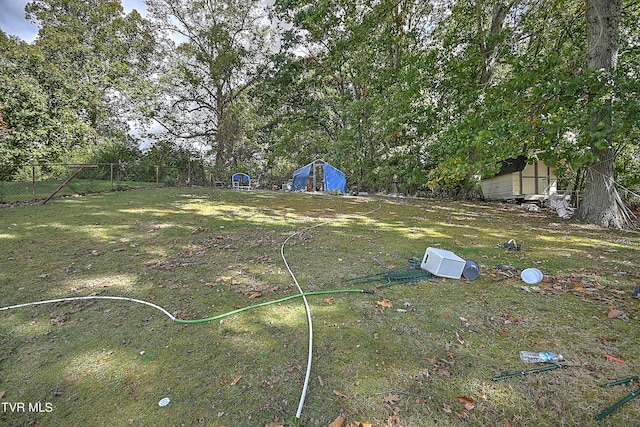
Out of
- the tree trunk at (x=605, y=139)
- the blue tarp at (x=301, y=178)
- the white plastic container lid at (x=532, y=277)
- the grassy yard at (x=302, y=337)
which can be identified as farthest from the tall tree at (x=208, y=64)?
the white plastic container lid at (x=532, y=277)

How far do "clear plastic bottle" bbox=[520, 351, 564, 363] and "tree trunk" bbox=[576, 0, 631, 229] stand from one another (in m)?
5.84

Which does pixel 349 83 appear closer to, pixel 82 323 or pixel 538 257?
pixel 538 257

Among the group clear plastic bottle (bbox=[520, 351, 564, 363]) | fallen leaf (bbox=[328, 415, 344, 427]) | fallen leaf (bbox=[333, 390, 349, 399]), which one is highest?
clear plastic bottle (bbox=[520, 351, 564, 363])

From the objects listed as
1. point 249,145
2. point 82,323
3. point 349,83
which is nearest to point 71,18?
point 249,145

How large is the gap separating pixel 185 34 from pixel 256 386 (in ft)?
82.3

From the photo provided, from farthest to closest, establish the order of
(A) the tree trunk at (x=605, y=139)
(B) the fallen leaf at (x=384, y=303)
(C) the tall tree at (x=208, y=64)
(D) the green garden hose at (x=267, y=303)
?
(C) the tall tree at (x=208, y=64) < (A) the tree trunk at (x=605, y=139) < (B) the fallen leaf at (x=384, y=303) < (D) the green garden hose at (x=267, y=303)

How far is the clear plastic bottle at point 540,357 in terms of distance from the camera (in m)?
1.87

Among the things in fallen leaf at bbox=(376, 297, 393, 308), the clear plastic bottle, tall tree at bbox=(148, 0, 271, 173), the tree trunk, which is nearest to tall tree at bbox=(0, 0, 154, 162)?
tall tree at bbox=(148, 0, 271, 173)

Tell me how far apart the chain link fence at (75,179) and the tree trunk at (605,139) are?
12.9 meters

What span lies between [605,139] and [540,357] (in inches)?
253

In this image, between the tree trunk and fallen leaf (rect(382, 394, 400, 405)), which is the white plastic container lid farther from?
the tree trunk

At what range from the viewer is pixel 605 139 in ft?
19.4

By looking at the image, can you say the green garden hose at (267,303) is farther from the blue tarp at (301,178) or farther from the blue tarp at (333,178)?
the blue tarp at (301,178)

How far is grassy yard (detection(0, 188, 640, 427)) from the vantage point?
155 cm
